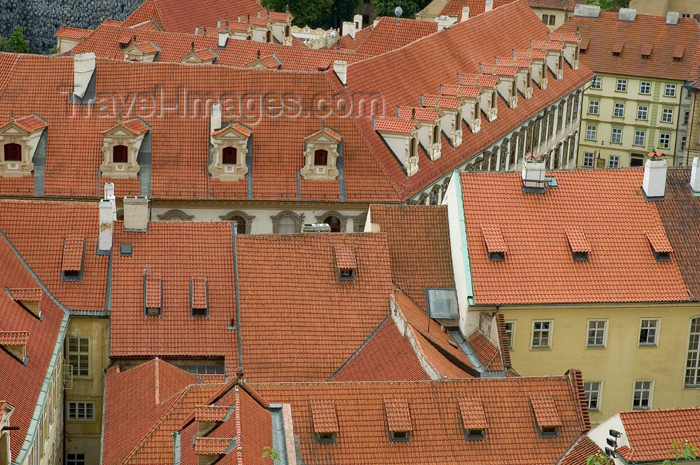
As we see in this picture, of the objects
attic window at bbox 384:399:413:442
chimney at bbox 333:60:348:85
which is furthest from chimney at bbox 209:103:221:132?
Result: attic window at bbox 384:399:413:442

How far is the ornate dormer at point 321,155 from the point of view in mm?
87938

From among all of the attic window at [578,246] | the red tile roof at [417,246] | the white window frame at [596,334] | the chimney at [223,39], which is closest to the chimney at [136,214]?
→ the red tile roof at [417,246]

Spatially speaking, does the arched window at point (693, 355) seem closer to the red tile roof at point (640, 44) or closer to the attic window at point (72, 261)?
the attic window at point (72, 261)

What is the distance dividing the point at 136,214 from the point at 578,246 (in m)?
20.1

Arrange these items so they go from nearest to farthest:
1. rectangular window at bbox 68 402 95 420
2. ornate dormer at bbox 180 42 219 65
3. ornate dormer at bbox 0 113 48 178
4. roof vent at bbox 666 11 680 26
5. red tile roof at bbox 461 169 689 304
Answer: rectangular window at bbox 68 402 95 420 < red tile roof at bbox 461 169 689 304 < ornate dormer at bbox 0 113 48 178 < ornate dormer at bbox 180 42 219 65 < roof vent at bbox 666 11 680 26

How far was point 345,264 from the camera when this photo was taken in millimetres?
71500

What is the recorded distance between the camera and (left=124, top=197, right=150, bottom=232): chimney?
71938 millimetres

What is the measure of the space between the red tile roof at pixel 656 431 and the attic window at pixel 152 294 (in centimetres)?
2230

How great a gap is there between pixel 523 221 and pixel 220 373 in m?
16.0

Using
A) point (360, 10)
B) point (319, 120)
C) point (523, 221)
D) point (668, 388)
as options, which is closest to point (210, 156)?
point (319, 120)

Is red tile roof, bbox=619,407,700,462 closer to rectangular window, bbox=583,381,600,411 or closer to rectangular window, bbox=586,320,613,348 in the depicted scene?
rectangular window, bbox=586,320,613,348

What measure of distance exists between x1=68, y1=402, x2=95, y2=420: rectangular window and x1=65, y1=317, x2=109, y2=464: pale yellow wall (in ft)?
0.45

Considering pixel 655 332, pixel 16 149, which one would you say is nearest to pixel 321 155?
pixel 16 149

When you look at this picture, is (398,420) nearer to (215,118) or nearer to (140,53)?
(215,118)
